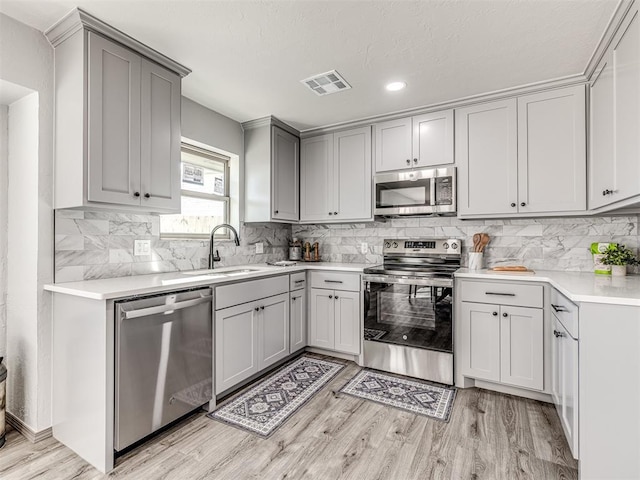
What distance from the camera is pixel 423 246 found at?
3293 millimetres

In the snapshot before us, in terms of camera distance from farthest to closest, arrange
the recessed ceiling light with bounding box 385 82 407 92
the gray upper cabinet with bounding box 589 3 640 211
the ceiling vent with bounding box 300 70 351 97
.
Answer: the recessed ceiling light with bounding box 385 82 407 92 < the ceiling vent with bounding box 300 70 351 97 < the gray upper cabinet with bounding box 589 3 640 211

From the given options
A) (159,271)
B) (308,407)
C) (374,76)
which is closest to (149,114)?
(159,271)

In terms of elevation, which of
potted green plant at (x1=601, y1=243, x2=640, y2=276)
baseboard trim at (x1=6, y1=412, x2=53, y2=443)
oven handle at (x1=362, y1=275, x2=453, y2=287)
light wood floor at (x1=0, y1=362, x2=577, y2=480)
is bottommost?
light wood floor at (x1=0, y1=362, x2=577, y2=480)

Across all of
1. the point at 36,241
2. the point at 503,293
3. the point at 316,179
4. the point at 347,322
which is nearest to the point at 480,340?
the point at 503,293

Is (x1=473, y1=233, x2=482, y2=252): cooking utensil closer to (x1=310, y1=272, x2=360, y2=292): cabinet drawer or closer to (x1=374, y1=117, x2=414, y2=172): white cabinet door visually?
(x1=374, y1=117, x2=414, y2=172): white cabinet door

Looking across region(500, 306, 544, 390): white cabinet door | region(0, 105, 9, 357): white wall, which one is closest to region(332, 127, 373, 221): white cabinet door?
region(500, 306, 544, 390): white cabinet door

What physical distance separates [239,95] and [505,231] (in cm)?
260

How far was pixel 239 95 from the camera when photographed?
2.76 meters

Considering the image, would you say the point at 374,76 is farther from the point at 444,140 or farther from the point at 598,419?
the point at 598,419

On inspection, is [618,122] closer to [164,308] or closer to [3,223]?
[164,308]

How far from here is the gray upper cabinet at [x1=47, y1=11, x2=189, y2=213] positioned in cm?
183

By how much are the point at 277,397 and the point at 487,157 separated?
255cm

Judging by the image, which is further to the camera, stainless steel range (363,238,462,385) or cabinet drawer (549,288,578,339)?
stainless steel range (363,238,462,385)

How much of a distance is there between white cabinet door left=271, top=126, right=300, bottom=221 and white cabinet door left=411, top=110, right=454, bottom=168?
1.30 m
